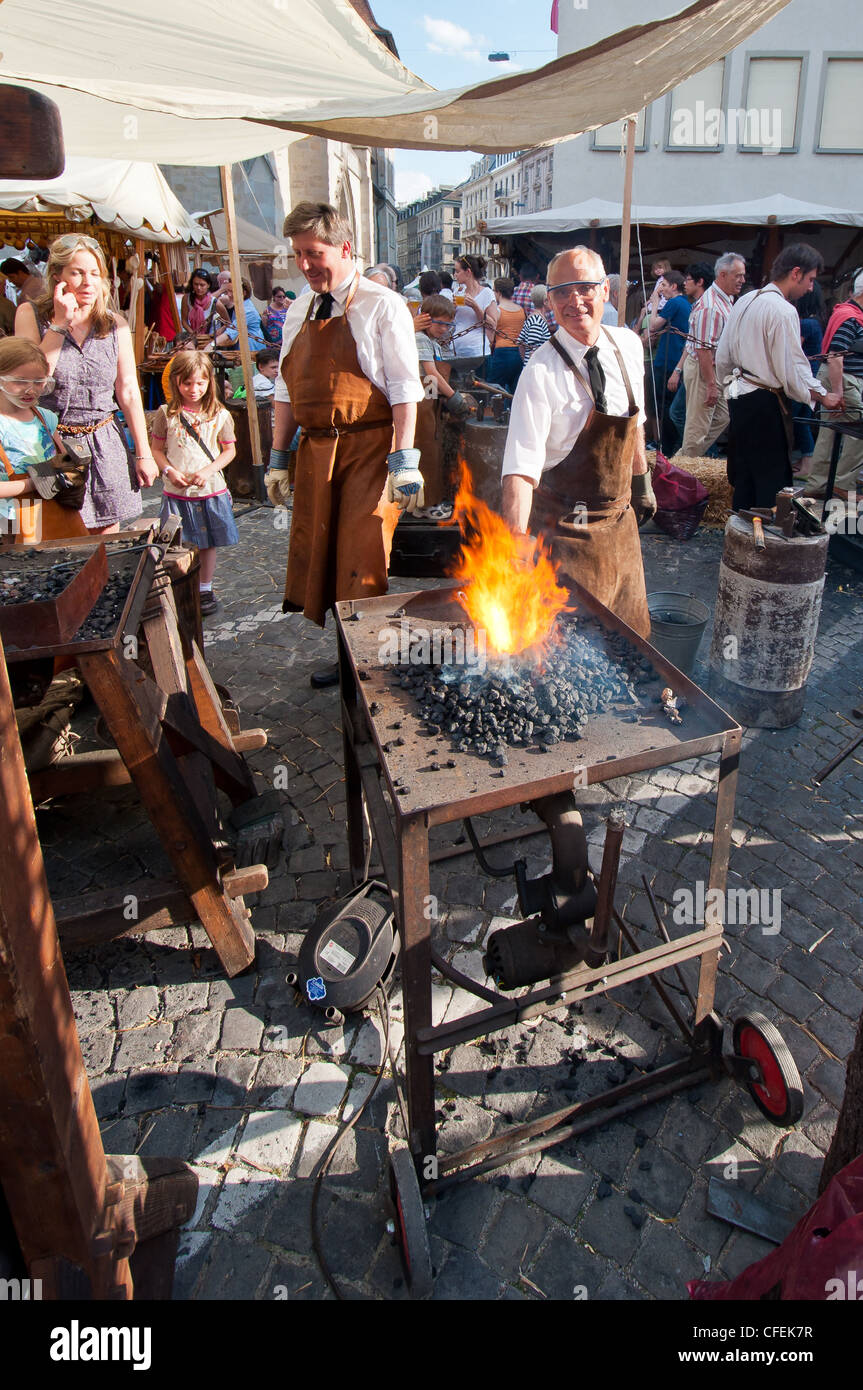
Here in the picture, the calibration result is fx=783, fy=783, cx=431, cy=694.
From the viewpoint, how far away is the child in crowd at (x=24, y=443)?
13.9ft

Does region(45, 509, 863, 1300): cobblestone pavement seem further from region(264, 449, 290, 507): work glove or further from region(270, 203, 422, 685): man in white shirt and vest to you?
region(264, 449, 290, 507): work glove

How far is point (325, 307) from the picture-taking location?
383cm

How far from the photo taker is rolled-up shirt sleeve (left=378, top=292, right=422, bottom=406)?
3.79 meters

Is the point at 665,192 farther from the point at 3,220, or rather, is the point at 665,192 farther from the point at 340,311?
the point at 340,311

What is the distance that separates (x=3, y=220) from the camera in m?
12.1

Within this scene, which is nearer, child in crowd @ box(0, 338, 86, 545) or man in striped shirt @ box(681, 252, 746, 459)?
child in crowd @ box(0, 338, 86, 545)

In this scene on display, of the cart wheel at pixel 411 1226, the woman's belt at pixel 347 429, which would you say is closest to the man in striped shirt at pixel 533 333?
the woman's belt at pixel 347 429

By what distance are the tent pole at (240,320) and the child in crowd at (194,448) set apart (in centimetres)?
204

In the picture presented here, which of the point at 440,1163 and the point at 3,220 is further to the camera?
the point at 3,220

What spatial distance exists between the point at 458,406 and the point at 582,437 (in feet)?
→ 14.0

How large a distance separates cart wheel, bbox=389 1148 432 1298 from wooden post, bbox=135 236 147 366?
482 inches

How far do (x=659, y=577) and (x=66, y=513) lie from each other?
4.67m

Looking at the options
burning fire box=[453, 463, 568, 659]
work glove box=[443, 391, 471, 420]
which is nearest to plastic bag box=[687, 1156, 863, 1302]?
burning fire box=[453, 463, 568, 659]
